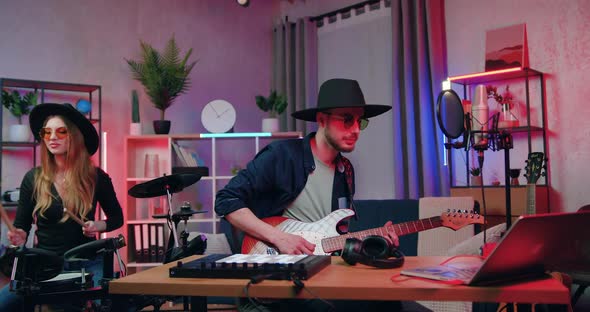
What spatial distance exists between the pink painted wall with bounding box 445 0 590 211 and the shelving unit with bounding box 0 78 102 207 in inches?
143

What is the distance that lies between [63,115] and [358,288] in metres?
2.55

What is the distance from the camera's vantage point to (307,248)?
1.84 meters

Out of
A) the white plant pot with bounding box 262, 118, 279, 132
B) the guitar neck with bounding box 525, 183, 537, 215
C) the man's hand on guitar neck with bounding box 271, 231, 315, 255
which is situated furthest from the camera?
the white plant pot with bounding box 262, 118, 279, 132

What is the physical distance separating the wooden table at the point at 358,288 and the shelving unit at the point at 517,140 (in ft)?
9.04

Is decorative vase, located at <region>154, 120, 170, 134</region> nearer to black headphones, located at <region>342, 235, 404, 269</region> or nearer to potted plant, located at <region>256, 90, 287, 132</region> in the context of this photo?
potted plant, located at <region>256, 90, 287, 132</region>

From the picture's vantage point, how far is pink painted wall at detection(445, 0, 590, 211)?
13.3ft

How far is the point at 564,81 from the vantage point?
4.14m

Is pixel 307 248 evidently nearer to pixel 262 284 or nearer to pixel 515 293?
pixel 262 284

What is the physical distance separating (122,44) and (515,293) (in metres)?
4.81

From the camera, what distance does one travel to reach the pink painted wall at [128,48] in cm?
463

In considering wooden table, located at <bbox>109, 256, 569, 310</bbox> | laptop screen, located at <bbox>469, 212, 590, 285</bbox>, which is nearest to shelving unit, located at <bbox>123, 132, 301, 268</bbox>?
wooden table, located at <bbox>109, 256, 569, 310</bbox>

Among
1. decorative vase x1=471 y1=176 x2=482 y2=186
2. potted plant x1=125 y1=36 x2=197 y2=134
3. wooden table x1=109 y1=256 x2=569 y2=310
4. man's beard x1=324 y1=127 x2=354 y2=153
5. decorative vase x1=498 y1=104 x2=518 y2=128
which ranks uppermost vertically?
potted plant x1=125 y1=36 x2=197 y2=134

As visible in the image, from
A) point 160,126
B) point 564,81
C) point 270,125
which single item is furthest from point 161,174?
point 564,81

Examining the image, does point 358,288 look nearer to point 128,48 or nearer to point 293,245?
point 293,245
